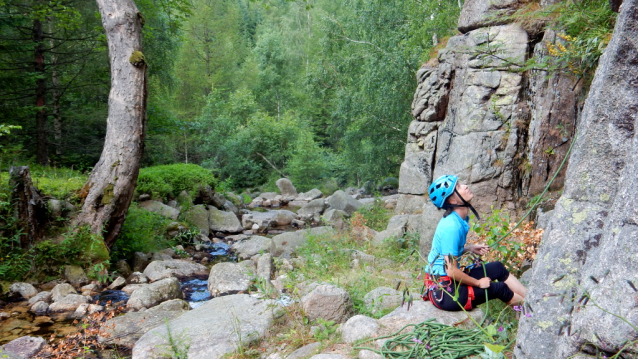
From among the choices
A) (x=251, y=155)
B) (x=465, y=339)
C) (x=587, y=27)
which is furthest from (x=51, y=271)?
(x=251, y=155)

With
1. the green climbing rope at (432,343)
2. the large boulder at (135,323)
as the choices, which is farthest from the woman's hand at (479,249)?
the large boulder at (135,323)

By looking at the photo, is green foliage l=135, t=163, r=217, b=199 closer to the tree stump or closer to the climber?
the tree stump

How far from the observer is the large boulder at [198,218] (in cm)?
1277

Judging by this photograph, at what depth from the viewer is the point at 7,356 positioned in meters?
4.37

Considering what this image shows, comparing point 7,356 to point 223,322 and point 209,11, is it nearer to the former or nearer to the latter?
point 223,322

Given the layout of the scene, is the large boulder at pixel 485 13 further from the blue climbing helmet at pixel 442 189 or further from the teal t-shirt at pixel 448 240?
the teal t-shirt at pixel 448 240

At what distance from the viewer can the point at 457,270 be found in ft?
11.9

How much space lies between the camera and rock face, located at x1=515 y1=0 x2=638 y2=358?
87.9 inches

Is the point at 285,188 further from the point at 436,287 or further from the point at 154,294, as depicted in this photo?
the point at 436,287

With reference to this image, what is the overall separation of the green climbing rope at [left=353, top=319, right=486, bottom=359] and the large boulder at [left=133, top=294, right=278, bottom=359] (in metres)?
1.47

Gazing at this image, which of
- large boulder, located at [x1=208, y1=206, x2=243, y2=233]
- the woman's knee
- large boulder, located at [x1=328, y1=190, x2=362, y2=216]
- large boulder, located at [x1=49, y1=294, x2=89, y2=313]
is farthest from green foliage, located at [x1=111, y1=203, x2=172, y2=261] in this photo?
the woman's knee

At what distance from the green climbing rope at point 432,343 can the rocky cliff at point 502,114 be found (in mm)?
4017

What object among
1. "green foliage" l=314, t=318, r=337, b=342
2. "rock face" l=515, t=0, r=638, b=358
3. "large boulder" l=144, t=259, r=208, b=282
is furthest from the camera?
"large boulder" l=144, t=259, r=208, b=282

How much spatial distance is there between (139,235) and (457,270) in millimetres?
7673
